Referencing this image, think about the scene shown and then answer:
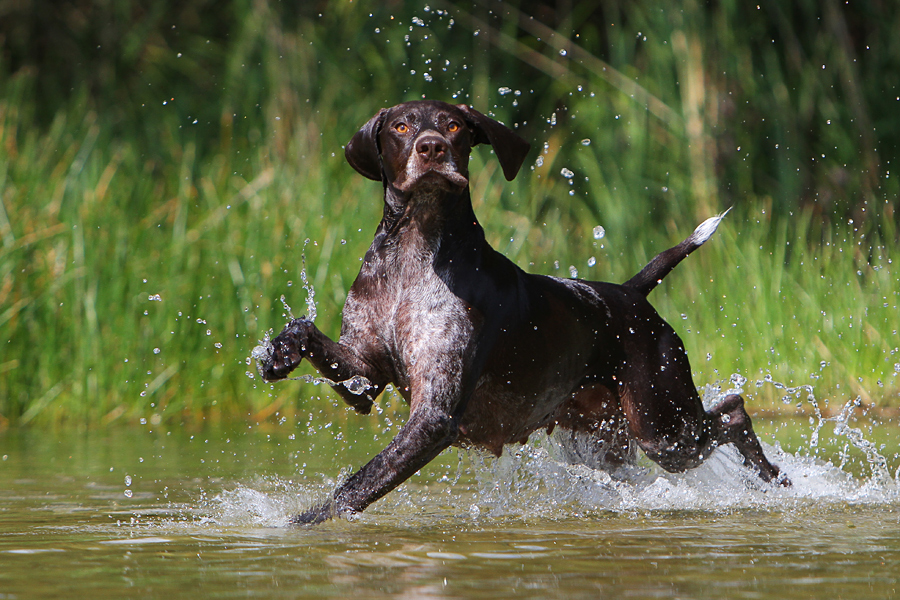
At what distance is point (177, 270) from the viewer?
7.31m

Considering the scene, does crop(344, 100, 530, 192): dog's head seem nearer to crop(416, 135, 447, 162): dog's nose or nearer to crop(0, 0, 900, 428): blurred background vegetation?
A: crop(416, 135, 447, 162): dog's nose

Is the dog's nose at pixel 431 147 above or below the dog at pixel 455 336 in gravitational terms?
above

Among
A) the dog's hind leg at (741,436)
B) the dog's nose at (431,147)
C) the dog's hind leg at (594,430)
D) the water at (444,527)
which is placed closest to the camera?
the water at (444,527)

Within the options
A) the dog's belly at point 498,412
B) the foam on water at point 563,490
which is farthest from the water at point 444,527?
the dog's belly at point 498,412

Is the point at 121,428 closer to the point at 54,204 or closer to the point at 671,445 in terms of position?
the point at 54,204

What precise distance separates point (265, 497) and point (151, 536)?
2.30 feet

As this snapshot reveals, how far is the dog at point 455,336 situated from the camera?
388cm

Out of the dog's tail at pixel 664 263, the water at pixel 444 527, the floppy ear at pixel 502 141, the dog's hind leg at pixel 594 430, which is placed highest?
the floppy ear at pixel 502 141

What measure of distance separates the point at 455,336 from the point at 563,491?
907 mm

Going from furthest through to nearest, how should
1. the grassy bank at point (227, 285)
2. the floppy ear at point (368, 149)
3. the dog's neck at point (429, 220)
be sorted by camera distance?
the grassy bank at point (227, 285) → the floppy ear at point (368, 149) → the dog's neck at point (429, 220)

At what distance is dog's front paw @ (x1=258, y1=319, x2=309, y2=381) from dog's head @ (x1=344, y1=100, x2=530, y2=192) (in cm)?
58

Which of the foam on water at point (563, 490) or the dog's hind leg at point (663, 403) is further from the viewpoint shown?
the dog's hind leg at point (663, 403)

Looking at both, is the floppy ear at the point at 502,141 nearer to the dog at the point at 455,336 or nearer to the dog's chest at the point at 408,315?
the dog at the point at 455,336

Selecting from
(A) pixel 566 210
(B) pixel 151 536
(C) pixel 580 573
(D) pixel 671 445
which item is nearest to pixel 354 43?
(A) pixel 566 210
